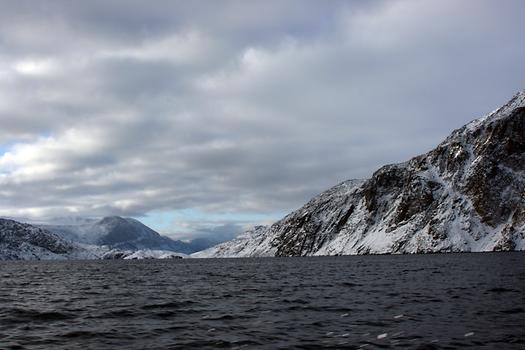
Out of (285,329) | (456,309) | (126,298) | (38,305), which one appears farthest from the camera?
(126,298)

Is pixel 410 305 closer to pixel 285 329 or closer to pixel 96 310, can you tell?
pixel 285 329

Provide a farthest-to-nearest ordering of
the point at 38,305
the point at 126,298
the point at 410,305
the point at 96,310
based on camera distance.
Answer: the point at 126,298, the point at 38,305, the point at 96,310, the point at 410,305

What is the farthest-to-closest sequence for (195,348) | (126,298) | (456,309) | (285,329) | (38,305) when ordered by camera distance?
(126,298)
(38,305)
(456,309)
(285,329)
(195,348)

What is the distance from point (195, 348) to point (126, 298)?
85.3ft

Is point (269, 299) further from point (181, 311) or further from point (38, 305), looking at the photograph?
point (38, 305)

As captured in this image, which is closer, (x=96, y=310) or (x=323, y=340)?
(x=323, y=340)

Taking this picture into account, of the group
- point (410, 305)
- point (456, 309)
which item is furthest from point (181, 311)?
point (456, 309)

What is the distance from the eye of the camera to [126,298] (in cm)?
4597

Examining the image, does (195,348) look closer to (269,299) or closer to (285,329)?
(285,329)

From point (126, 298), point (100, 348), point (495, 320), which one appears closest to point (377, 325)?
point (495, 320)

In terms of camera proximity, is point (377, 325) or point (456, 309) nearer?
point (377, 325)

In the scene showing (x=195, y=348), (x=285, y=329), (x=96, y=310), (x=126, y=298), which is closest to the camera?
(x=195, y=348)

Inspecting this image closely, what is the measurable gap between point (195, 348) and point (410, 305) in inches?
742

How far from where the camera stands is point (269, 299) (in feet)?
139
